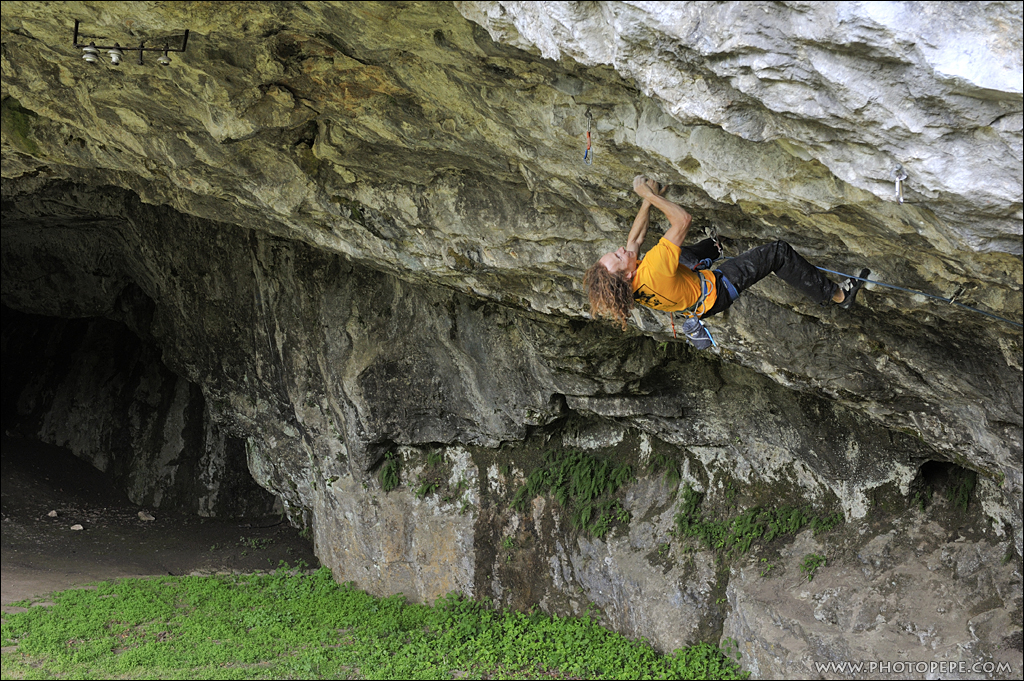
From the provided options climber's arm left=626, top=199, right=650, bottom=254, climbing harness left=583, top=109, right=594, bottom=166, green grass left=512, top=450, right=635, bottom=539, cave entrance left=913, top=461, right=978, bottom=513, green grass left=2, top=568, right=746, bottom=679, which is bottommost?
green grass left=2, top=568, right=746, bottom=679

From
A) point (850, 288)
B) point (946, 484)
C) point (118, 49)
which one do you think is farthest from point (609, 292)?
point (946, 484)

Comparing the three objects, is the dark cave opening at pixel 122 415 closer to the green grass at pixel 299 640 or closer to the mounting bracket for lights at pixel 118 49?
the green grass at pixel 299 640

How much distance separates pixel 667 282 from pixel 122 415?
15941mm

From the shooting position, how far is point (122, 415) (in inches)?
673

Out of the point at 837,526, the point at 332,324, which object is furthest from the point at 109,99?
the point at 837,526

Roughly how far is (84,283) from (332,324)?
779 cm

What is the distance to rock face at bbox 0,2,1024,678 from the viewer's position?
11.7 feet

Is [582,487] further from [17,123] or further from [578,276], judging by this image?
[17,123]

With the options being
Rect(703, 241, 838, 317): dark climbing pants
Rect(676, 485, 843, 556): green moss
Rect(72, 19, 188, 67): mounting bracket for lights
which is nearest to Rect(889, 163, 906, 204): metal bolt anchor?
Rect(703, 241, 838, 317): dark climbing pants

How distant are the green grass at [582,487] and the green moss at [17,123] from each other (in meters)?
6.85

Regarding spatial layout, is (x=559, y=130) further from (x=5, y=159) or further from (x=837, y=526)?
(x=5, y=159)

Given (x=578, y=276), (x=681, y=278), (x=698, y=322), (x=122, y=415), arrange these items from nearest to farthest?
(x=681, y=278) → (x=698, y=322) → (x=578, y=276) → (x=122, y=415)

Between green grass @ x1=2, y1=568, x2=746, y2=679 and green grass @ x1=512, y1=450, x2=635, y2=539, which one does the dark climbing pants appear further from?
green grass @ x1=512, y1=450, x2=635, y2=539

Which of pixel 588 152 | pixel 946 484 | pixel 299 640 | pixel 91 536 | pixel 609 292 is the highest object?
pixel 588 152
